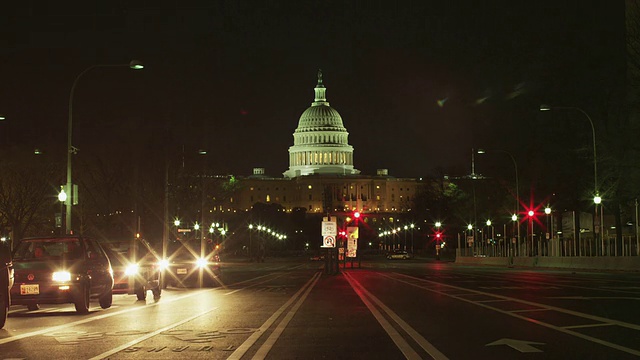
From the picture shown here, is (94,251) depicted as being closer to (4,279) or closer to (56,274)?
(56,274)

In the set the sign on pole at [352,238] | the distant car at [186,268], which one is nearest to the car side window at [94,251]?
the distant car at [186,268]

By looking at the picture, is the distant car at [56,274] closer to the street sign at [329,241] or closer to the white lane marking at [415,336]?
the white lane marking at [415,336]

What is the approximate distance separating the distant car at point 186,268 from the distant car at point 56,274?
12199 mm

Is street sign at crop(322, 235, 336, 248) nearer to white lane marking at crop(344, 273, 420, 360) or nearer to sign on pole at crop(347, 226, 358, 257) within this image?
sign on pole at crop(347, 226, 358, 257)

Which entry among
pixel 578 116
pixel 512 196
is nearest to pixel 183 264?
pixel 578 116

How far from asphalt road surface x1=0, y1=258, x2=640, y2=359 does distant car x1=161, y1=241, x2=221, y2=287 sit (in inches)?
375

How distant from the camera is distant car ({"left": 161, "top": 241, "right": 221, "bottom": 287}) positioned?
110 feet

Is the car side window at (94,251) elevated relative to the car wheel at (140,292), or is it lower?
elevated

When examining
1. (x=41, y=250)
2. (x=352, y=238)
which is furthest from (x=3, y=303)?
(x=352, y=238)

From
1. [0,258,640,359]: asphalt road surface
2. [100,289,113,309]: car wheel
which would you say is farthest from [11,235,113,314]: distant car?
[100,289,113,309]: car wheel

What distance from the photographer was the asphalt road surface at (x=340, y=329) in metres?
11.5

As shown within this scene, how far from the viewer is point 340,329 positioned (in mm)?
14828

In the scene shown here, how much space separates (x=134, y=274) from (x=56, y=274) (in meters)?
4.86

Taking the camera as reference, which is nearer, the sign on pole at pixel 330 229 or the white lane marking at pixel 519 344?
the white lane marking at pixel 519 344
